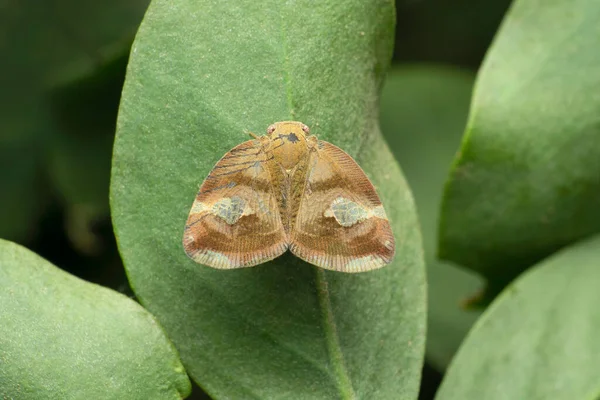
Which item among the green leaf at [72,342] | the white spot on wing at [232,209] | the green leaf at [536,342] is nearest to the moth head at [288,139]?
the white spot on wing at [232,209]

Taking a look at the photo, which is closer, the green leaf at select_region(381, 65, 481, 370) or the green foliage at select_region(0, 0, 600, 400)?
the green foliage at select_region(0, 0, 600, 400)

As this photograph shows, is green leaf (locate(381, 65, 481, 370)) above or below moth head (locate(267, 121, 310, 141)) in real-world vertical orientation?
below

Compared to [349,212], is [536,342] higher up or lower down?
lower down

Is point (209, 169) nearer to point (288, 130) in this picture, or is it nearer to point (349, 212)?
point (288, 130)

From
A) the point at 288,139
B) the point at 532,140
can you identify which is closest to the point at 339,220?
the point at 288,139

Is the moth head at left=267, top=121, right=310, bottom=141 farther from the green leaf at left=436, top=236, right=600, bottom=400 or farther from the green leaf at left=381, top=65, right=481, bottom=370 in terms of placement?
the green leaf at left=381, top=65, right=481, bottom=370

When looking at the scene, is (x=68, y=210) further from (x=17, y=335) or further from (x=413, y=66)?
(x=413, y=66)

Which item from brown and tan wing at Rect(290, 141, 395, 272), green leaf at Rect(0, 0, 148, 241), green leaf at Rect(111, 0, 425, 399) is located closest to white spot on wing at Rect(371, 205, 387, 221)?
brown and tan wing at Rect(290, 141, 395, 272)
